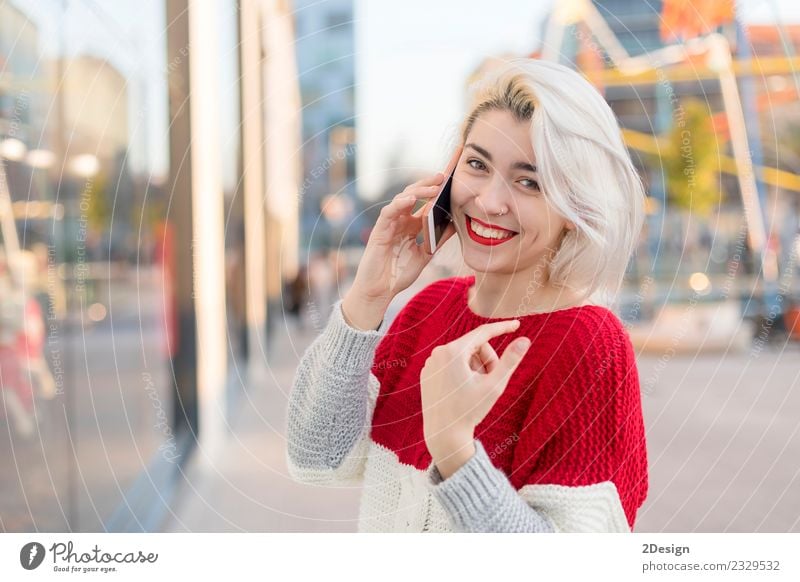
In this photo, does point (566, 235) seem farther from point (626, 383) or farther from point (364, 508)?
point (364, 508)

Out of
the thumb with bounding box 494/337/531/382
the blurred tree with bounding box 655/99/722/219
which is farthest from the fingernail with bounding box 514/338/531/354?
the blurred tree with bounding box 655/99/722/219

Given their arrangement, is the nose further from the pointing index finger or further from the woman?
A: the pointing index finger

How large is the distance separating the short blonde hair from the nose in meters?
0.05

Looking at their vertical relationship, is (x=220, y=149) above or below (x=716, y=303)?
above

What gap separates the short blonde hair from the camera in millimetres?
957

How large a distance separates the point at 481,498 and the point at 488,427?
6.0 inches

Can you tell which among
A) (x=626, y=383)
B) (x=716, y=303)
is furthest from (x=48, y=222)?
(x=716, y=303)

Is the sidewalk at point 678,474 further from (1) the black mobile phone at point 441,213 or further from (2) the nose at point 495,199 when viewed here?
(2) the nose at point 495,199

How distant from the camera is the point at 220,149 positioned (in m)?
4.51

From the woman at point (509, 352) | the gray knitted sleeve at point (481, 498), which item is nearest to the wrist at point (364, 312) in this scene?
the woman at point (509, 352)

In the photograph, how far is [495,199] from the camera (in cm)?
100

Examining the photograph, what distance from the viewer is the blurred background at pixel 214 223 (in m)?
1.55
